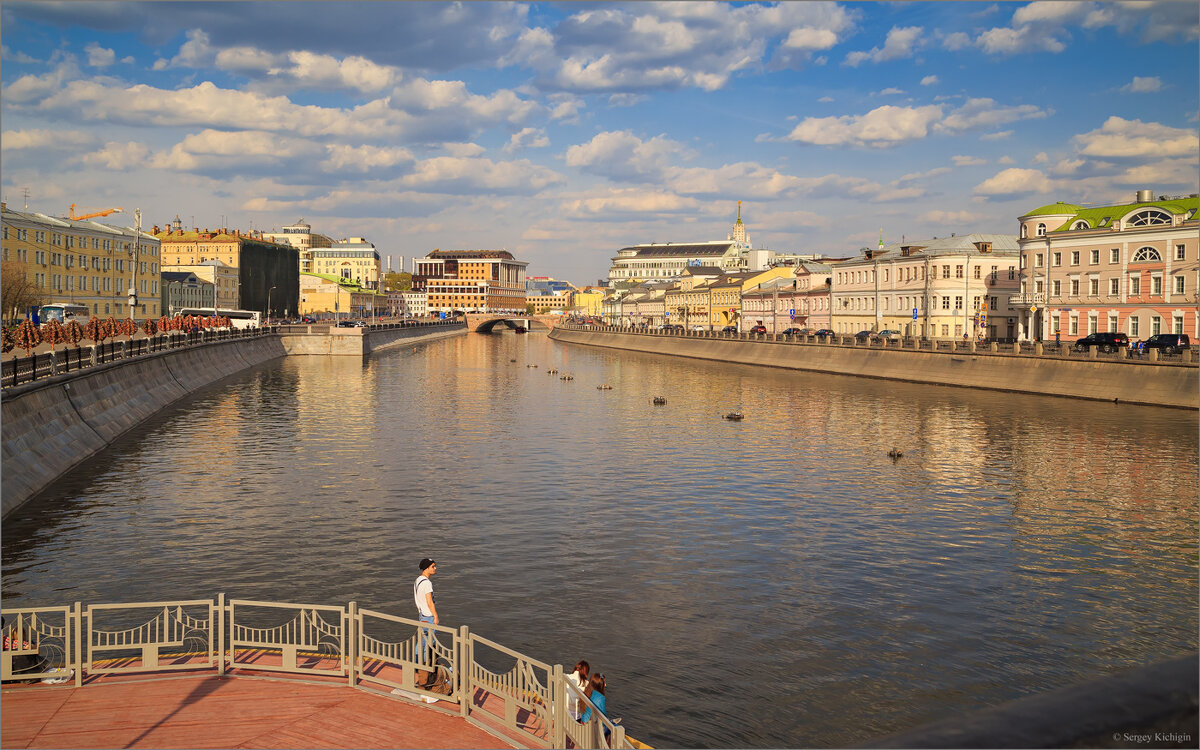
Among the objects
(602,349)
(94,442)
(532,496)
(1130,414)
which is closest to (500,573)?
(532,496)

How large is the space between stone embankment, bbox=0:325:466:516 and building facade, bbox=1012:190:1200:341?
72277 mm

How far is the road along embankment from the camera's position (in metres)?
59.4

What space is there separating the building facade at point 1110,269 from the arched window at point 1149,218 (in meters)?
0.08

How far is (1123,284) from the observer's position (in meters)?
77.8

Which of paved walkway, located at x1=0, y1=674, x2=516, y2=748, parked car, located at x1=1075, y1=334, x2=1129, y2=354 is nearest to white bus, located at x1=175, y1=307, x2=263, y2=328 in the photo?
parked car, located at x1=1075, y1=334, x2=1129, y2=354

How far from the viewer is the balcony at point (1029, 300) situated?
87.8 metres

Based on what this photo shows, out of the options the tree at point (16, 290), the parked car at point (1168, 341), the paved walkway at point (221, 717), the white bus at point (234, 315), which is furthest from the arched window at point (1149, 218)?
the white bus at point (234, 315)

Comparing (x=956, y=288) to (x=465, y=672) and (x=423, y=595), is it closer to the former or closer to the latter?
(x=423, y=595)

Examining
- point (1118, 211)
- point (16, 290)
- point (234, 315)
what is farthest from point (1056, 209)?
point (234, 315)

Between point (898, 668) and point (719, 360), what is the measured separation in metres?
104

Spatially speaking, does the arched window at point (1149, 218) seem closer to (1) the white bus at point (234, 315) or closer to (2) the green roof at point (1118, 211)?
(2) the green roof at point (1118, 211)

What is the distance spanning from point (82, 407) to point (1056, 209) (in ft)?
284

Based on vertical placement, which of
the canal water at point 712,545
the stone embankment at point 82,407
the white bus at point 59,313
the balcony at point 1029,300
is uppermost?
the balcony at point 1029,300

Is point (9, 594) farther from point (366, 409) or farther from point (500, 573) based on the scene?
point (366, 409)
